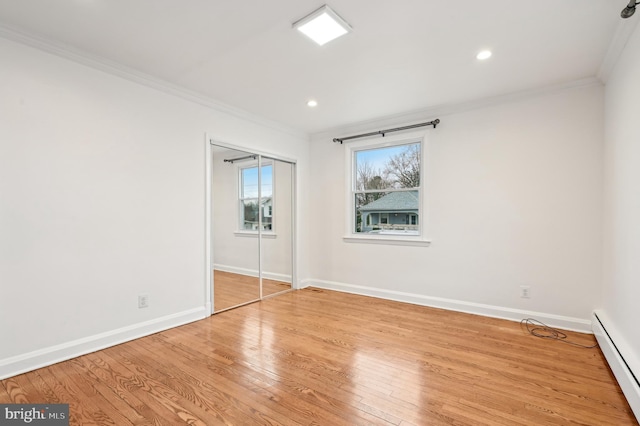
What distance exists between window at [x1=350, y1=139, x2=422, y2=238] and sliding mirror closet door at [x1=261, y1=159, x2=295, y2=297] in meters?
1.02

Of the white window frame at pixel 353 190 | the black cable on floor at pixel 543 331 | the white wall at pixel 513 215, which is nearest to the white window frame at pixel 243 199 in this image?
the white window frame at pixel 353 190

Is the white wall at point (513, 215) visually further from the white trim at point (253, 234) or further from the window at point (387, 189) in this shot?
the white trim at point (253, 234)

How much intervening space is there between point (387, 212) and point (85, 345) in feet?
12.3

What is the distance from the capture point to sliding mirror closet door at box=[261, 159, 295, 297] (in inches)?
177

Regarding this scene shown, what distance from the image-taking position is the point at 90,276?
266 cm

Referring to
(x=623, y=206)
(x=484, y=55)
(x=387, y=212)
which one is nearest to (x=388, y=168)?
(x=387, y=212)

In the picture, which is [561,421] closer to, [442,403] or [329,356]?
[442,403]

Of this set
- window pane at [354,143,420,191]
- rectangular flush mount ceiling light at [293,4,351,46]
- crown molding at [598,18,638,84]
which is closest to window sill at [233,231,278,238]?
window pane at [354,143,420,191]

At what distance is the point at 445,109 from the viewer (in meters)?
3.89

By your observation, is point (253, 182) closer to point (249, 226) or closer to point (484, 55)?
point (249, 226)

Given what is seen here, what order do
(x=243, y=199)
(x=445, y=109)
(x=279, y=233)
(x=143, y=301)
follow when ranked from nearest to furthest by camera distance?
(x=143, y=301) < (x=445, y=109) < (x=243, y=199) < (x=279, y=233)

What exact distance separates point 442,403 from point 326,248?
3203mm

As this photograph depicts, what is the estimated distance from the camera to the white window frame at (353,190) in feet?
13.4

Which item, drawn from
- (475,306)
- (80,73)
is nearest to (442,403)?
(475,306)
